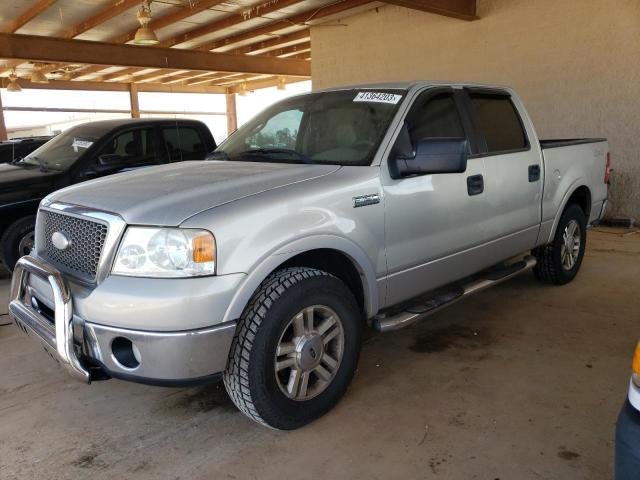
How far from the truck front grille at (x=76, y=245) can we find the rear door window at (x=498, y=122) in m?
2.67

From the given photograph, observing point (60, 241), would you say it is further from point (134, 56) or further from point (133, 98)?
point (133, 98)

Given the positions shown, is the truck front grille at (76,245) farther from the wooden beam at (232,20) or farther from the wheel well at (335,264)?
the wooden beam at (232,20)

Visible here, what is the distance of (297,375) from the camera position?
8.63ft

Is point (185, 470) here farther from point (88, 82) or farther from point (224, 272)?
point (88, 82)

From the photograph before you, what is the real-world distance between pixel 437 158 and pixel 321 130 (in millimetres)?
865

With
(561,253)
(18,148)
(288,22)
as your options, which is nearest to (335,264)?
(561,253)

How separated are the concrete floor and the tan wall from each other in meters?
4.76

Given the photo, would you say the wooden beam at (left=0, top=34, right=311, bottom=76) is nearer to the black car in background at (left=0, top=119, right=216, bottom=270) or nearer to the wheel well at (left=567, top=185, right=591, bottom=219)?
the black car in background at (left=0, top=119, right=216, bottom=270)

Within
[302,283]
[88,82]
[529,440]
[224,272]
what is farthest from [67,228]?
[88,82]

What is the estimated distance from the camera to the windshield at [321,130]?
314 centimetres

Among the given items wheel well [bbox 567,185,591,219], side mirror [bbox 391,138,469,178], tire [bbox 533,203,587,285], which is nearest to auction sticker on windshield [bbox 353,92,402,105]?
side mirror [bbox 391,138,469,178]

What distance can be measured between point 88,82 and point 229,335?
20477 millimetres

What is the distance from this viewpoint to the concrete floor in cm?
244

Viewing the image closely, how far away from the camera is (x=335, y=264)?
2975 millimetres
